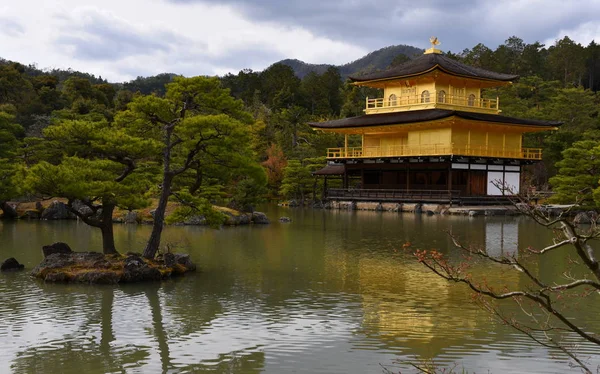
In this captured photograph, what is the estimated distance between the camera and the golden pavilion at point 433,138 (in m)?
39.8

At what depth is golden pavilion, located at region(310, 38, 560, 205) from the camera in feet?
130

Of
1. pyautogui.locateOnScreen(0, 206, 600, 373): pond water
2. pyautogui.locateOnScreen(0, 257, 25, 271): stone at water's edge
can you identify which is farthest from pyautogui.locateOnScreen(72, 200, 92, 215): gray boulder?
pyautogui.locateOnScreen(0, 257, 25, 271): stone at water's edge

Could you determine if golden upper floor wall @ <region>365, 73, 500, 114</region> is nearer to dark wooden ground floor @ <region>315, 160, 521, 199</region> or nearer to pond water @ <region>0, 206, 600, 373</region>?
dark wooden ground floor @ <region>315, 160, 521, 199</region>

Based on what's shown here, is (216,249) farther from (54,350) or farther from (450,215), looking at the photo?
(450,215)

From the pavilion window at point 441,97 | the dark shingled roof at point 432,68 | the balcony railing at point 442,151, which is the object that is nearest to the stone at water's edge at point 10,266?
the balcony railing at point 442,151

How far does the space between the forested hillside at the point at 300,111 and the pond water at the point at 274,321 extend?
11.8ft

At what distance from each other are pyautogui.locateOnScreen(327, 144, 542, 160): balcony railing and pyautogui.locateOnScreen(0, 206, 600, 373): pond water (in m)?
20.1

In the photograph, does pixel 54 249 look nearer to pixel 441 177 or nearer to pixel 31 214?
pixel 31 214

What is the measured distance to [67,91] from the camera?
60.6 metres

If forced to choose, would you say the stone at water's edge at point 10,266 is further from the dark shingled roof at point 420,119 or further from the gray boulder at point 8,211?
the dark shingled roof at point 420,119

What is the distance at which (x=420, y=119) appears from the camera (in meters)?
39.9

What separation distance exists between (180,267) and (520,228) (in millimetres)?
17895

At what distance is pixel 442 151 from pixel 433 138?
2.19 metres

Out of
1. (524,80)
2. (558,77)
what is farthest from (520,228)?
(558,77)
